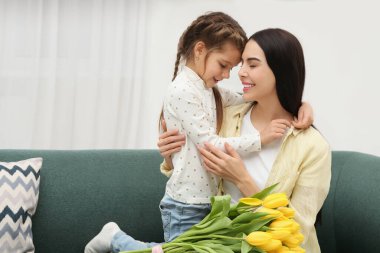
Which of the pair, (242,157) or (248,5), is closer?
(242,157)

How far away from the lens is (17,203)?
2.29 m

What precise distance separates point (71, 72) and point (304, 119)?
153 centimetres

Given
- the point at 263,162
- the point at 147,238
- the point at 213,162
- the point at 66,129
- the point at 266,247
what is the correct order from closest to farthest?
1. the point at 266,247
2. the point at 213,162
3. the point at 263,162
4. the point at 147,238
5. the point at 66,129

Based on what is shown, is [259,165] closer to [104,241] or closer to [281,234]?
[104,241]

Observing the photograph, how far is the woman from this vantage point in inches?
79.9

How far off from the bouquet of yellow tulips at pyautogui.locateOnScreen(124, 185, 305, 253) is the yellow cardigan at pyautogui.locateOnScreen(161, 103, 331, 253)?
50 cm

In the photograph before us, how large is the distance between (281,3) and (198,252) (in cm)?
221

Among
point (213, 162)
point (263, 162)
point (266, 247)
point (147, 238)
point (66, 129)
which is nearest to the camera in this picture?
point (266, 247)

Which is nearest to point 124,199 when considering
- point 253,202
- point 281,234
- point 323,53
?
point 253,202

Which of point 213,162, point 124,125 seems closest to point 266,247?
point 213,162

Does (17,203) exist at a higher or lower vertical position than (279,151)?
lower

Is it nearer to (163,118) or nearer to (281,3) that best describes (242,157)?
(163,118)

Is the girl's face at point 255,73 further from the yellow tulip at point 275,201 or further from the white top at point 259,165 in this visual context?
the yellow tulip at point 275,201

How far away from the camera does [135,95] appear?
10.9ft
